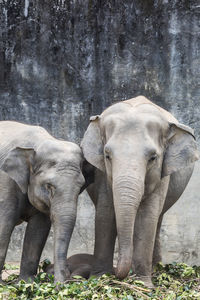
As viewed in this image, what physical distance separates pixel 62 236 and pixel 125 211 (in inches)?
24.3

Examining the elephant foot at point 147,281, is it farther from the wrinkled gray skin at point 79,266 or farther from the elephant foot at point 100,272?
the wrinkled gray skin at point 79,266

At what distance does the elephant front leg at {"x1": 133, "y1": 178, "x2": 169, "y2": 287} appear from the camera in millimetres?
7562

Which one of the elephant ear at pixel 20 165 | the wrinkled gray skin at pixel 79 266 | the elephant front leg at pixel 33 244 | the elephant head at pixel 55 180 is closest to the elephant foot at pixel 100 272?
the wrinkled gray skin at pixel 79 266

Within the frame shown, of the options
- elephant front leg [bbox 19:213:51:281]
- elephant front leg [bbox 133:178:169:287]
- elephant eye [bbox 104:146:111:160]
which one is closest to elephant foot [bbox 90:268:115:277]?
elephant front leg [bbox 133:178:169:287]

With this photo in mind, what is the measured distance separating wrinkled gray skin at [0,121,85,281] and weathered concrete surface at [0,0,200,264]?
9.17ft

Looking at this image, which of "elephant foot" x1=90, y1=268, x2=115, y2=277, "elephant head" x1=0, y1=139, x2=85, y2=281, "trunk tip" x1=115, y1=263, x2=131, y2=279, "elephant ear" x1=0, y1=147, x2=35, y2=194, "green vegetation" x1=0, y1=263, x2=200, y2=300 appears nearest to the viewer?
"green vegetation" x1=0, y1=263, x2=200, y2=300

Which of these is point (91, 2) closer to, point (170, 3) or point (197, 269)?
point (170, 3)

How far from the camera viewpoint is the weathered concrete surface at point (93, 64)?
35.2ft

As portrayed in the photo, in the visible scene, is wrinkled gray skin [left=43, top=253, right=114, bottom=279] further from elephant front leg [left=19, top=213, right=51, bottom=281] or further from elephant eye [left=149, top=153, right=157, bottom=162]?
elephant eye [left=149, top=153, right=157, bottom=162]

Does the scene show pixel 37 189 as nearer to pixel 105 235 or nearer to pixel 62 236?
pixel 62 236

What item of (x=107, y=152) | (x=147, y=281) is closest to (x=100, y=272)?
(x=147, y=281)

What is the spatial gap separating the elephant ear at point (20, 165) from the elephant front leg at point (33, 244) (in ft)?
1.32

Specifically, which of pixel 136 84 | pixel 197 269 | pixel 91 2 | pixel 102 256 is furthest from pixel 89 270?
pixel 91 2

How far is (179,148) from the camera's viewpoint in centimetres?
783
